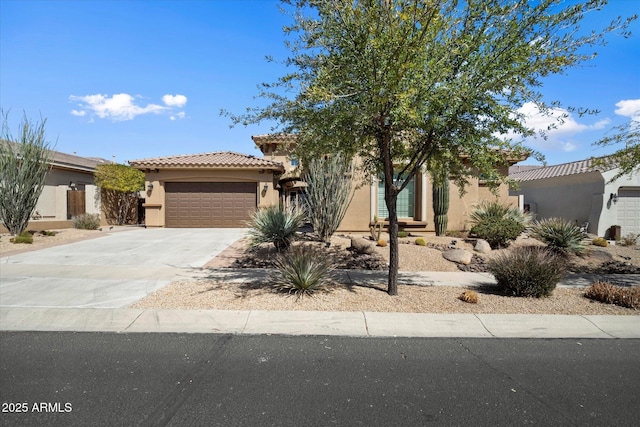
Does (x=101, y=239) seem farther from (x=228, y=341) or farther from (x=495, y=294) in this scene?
(x=495, y=294)

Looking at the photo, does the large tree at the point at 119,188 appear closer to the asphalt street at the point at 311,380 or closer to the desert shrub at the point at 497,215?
the asphalt street at the point at 311,380

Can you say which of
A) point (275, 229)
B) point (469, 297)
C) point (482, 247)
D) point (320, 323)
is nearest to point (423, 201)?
point (482, 247)

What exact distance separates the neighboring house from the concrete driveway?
16.8 metres

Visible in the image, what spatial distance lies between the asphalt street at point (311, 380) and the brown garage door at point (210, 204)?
14.6 metres

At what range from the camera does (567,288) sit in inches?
315

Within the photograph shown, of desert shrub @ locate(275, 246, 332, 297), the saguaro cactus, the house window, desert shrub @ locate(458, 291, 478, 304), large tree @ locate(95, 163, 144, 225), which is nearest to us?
desert shrub @ locate(458, 291, 478, 304)

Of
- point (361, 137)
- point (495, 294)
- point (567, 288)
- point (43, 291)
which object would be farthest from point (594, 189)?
point (43, 291)

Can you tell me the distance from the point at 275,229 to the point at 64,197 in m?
14.3

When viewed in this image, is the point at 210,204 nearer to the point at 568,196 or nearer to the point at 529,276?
the point at 529,276

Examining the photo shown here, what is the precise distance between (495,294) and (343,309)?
10.5ft

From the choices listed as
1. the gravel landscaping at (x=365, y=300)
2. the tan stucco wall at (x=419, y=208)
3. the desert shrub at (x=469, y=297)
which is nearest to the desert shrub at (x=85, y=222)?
the tan stucco wall at (x=419, y=208)

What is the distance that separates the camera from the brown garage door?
64.8 feet

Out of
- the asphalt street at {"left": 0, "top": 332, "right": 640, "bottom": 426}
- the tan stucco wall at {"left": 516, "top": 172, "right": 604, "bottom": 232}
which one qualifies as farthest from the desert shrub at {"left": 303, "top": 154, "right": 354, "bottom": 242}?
the tan stucco wall at {"left": 516, "top": 172, "right": 604, "bottom": 232}

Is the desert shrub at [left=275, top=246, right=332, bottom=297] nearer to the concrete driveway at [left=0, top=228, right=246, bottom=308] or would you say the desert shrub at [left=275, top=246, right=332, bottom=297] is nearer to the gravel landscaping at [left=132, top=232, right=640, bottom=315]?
the gravel landscaping at [left=132, top=232, right=640, bottom=315]
